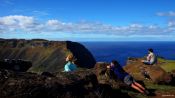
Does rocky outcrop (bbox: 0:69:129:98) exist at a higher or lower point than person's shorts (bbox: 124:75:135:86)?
higher

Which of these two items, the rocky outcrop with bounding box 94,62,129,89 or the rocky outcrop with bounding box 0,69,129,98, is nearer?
the rocky outcrop with bounding box 0,69,129,98

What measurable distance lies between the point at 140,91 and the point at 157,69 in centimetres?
745

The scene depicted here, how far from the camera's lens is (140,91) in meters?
22.1

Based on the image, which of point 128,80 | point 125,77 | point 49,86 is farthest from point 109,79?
point 49,86

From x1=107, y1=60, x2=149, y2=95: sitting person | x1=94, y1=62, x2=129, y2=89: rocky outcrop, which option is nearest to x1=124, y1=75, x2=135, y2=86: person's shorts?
x1=107, y1=60, x2=149, y2=95: sitting person

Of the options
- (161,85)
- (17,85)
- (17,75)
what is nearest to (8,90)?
(17,85)

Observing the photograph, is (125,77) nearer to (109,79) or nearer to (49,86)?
(109,79)

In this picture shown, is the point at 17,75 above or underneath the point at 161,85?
above

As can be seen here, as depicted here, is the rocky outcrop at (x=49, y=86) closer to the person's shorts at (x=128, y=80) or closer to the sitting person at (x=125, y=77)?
the sitting person at (x=125, y=77)

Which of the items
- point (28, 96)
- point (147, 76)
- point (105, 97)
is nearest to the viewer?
point (28, 96)

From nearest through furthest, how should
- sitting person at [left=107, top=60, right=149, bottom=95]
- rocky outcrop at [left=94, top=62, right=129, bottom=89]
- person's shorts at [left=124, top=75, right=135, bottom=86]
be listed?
1. sitting person at [left=107, top=60, right=149, bottom=95]
2. person's shorts at [left=124, top=75, right=135, bottom=86]
3. rocky outcrop at [left=94, top=62, right=129, bottom=89]

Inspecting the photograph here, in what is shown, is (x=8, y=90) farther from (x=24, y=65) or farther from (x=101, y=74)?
(x=24, y=65)

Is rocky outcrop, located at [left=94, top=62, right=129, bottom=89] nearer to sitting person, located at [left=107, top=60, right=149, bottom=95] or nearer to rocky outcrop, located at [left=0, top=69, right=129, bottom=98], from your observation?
sitting person, located at [left=107, top=60, right=149, bottom=95]

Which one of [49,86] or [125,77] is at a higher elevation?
[49,86]
